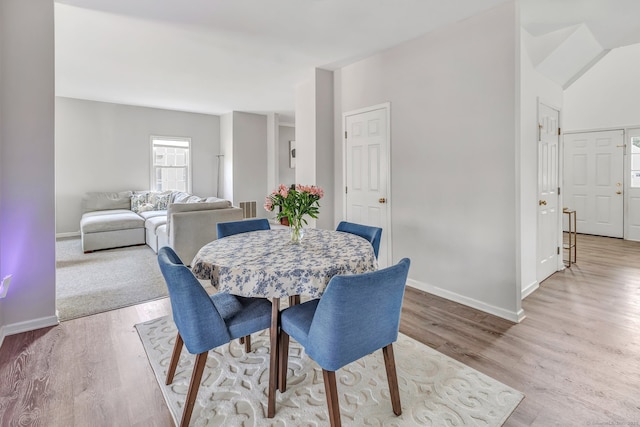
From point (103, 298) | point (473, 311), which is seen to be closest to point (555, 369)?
point (473, 311)

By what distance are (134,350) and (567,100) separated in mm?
7902

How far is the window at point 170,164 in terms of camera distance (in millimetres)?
6793

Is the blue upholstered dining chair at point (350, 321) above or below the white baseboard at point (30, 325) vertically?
above

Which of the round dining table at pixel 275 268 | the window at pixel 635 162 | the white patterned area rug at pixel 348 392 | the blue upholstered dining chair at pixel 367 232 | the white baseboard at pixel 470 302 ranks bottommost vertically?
the white patterned area rug at pixel 348 392

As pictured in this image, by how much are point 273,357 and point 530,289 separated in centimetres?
281

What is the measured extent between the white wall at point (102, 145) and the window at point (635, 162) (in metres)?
8.41

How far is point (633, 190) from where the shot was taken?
5453 mm

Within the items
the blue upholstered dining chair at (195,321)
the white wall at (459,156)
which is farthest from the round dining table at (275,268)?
the white wall at (459,156)

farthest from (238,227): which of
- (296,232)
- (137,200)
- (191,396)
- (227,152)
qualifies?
(227,152)

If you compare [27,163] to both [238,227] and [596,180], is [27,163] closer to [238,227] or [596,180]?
[238,227]

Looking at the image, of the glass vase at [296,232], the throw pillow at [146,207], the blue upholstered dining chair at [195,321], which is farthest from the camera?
the throw pillow at [146,207]

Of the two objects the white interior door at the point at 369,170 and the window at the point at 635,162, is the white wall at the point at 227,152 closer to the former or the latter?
the white interior door at the point at 369,170

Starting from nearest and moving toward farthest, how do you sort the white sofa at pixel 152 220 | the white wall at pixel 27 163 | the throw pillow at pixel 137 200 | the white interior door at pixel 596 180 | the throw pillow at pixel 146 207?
the white wall at pixel 27 163, the white sofa at pixel 152 220, the white interior door at pixel 596 180, the throw pillow at pixel 146 207, the throw pillow at pixel 137 200

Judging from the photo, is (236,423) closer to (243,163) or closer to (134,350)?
(134,350)
